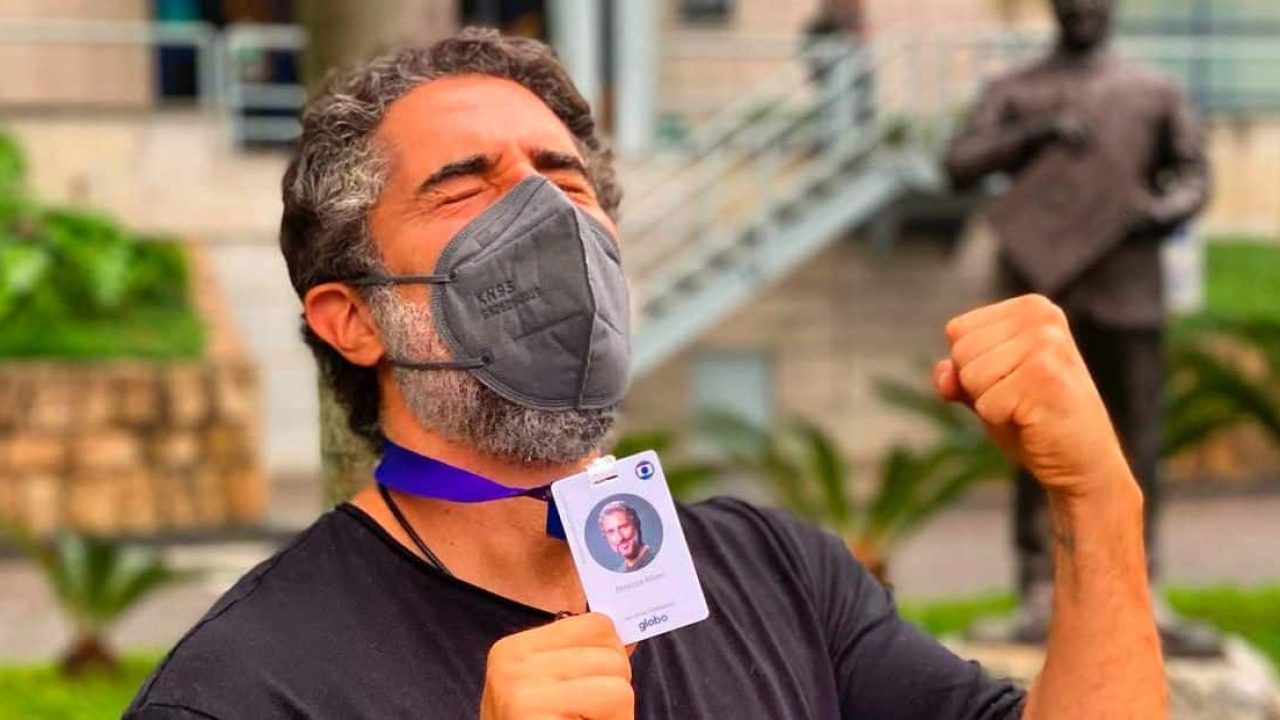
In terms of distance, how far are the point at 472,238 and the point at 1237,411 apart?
7815 millimetres

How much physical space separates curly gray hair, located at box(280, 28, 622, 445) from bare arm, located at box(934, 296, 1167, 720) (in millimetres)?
650

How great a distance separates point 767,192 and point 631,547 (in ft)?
42.5

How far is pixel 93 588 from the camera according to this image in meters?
8.67

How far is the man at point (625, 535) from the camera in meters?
2.18

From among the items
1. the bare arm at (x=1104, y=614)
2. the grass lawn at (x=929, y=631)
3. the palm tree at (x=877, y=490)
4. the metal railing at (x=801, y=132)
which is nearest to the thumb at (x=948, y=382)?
the bare arm at (x=1104, y=614)

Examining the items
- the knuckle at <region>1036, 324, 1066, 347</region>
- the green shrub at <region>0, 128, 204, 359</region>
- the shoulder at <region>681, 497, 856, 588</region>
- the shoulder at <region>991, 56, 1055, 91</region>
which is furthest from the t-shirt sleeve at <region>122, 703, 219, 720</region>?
the green shrub at <region>0, 128, 204, 359</region>

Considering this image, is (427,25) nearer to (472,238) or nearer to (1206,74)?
(472,238)

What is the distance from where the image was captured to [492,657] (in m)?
2.00

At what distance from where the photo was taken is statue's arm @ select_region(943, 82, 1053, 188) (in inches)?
280

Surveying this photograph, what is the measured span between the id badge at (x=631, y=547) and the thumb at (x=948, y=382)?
33cm

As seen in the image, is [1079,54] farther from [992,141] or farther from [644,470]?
[644,470]

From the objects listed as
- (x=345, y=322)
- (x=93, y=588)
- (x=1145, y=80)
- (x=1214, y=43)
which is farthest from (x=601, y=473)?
(x=1214, y=43)

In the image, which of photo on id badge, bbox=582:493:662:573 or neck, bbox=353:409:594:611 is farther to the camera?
neck, bbox=353:409:594:611

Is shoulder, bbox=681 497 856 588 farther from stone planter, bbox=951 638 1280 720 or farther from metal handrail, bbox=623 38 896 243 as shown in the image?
metal handrail, bbox=623 38 896 243
